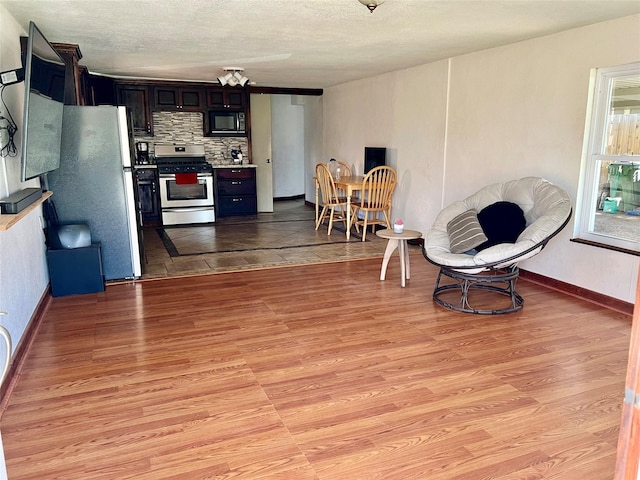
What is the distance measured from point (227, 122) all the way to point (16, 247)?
532 centimetres

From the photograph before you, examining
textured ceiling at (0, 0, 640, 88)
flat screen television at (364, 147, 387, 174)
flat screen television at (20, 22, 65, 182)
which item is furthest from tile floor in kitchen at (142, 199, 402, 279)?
textured ceiling at (0, 0, 640, 88)

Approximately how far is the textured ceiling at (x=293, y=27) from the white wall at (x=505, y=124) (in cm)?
19

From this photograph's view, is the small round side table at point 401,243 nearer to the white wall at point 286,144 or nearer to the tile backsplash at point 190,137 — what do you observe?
the tile backsplash at point 190,137

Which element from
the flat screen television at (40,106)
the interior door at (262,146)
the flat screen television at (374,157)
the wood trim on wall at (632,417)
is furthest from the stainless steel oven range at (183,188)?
the wood trim on wall at (632,417)

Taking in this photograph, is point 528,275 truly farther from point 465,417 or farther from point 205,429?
point 205,429

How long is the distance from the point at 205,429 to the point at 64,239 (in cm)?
267

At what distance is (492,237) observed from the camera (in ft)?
13.4

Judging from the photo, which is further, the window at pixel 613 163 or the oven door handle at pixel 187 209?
the oven door handle at pixel 187 209

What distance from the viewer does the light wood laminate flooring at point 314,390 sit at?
6.65 feet

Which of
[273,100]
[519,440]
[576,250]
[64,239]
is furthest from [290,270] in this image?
[273,100]

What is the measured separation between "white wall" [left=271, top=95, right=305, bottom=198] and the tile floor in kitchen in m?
2.73

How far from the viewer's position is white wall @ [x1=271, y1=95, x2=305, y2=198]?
9.89 m

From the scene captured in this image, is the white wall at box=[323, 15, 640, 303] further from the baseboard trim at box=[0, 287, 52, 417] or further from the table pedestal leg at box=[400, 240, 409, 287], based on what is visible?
the baseboard trim at box=[0, 287, 52, 417]

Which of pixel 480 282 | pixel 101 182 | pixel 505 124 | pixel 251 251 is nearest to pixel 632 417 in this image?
pixel 480 282
